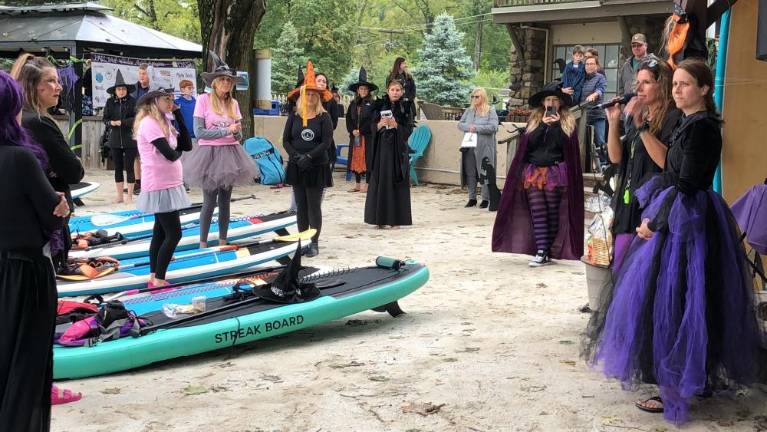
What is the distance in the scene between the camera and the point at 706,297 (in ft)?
14.1

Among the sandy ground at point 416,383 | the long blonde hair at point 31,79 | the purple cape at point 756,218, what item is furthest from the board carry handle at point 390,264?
the long blonde hair at point 31,79

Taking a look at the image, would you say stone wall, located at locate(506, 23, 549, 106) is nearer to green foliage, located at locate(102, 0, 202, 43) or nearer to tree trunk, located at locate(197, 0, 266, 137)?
tree trunk, located at locate(197, 0, 266, 137)

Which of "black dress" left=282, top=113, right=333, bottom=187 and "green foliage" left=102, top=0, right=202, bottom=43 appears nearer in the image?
"black dress" left=282, top=113, right=333, bottom=187

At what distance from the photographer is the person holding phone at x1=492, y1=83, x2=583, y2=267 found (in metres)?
8.82

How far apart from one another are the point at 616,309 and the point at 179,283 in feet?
14.5

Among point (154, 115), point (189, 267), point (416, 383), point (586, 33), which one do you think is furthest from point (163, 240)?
point (586, 33)

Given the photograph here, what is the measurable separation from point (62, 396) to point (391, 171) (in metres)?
7.20

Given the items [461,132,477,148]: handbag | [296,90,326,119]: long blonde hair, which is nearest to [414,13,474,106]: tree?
[461,132,477,148]: handbag

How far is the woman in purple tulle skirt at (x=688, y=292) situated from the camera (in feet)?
14.1

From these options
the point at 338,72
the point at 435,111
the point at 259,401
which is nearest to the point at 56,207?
the point at 259,401

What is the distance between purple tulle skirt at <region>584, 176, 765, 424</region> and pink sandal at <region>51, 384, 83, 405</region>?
9.33 feet

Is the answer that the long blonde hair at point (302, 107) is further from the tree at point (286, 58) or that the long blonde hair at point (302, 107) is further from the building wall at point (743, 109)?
the tree at point (286, 58)

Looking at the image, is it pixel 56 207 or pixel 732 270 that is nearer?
pixel 56 207

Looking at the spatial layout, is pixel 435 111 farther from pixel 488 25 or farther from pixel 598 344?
pixel 488 25
